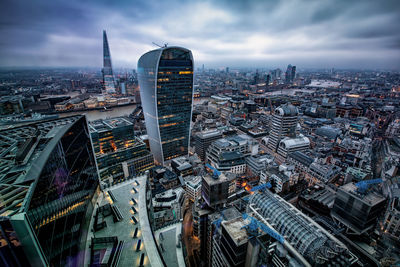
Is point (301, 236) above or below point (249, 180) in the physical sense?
above

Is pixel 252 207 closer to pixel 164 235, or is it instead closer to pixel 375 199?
pixel 164 235

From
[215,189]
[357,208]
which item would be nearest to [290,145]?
[357,208]

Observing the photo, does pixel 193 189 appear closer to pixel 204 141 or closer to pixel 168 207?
pixel 168 207

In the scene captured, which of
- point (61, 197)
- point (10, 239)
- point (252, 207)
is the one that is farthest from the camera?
point (252, 207)

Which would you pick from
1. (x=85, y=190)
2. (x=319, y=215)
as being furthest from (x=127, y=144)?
(x=319, y=215)

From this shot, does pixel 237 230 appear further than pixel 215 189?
No

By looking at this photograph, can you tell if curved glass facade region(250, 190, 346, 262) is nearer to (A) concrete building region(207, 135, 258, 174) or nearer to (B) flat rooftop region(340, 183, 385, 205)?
(B) flat rooftop region(340, 183, 385, 205)
